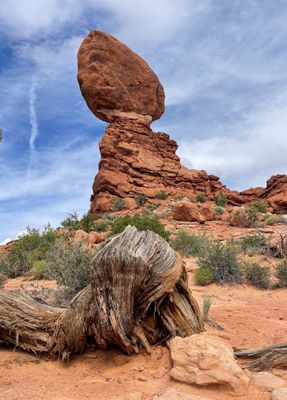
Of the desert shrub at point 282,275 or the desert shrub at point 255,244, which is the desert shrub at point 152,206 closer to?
the desert shrub at point 255,244

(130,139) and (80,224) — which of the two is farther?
(130,139)

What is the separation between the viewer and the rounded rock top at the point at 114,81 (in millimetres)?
36750

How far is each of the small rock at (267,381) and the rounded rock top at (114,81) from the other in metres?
34.4

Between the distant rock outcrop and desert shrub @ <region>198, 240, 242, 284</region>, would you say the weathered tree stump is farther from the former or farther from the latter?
the distant rock outcrop

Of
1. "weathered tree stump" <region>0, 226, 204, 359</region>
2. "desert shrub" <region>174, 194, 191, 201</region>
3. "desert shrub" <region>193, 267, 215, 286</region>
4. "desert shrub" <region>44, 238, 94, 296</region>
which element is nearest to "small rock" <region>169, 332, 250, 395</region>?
"weathered tree stump" <region>0, 226, 204, 359</region>

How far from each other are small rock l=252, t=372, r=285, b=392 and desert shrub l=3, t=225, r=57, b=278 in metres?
9.68

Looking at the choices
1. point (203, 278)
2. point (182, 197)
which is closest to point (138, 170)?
point (182, 197)

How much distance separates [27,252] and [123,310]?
36.8ft

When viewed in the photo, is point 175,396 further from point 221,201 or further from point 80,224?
point 221,201

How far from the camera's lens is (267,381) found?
354 cm

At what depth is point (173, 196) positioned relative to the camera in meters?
33.2

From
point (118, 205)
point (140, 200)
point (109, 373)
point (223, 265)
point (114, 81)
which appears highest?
point (114, 81)

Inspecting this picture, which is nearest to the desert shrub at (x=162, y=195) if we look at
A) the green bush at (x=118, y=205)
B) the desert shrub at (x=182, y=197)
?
the desert shrub at (x=182, y=197)

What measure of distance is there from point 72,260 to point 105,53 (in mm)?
33882
